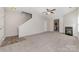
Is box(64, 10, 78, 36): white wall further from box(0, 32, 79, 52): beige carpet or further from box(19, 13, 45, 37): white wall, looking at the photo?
box(19, 13, 45, 37): white wall

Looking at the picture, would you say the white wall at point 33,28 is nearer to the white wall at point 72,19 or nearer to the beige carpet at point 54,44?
the beige carpet at point 54,44

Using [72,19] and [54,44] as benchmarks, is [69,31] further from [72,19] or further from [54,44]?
[54,44]

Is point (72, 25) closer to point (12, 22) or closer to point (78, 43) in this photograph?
point (78, 43)

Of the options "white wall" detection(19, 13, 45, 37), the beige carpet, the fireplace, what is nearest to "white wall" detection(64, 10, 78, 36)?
the fireplace

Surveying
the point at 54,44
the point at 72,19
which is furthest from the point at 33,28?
the point at 72,19

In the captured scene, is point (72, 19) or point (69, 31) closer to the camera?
point (72, 19)

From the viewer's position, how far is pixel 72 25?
7.27 ft

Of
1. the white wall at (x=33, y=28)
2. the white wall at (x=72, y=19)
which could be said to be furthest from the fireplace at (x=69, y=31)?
the white wall at (x=33, y=28)

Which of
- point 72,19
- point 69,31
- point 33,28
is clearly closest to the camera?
point 72,19

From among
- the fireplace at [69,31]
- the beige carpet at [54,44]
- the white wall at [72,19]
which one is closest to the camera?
the beige carpet at [54,44]

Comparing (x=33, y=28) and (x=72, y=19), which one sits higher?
(x=72, y=19)

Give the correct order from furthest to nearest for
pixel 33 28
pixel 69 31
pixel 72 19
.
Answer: pixel 33 28 < pixel 69 31 < pixel 72 19
